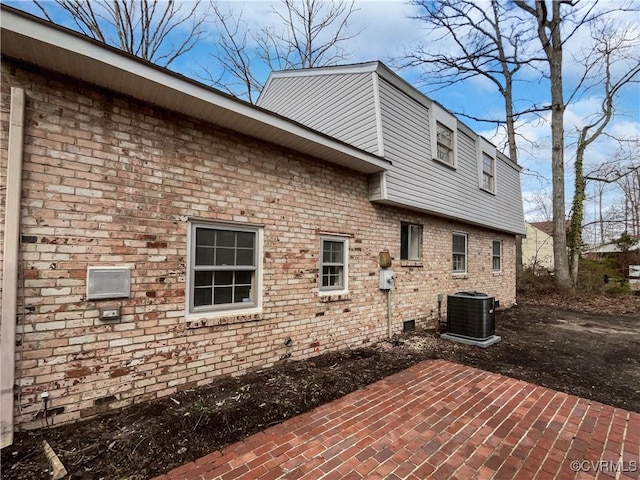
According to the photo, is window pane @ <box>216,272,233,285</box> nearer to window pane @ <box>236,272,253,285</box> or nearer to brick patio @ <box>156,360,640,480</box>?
window pane @ <box>236,272,253,285</box>

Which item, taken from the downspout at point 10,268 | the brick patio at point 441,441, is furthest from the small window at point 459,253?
the downspout at point 10,268

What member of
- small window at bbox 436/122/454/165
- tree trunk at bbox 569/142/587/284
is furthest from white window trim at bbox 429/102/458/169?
tree trunk at bbox 569/142/587/284

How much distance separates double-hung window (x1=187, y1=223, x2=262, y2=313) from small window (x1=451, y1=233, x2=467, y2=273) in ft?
21.1

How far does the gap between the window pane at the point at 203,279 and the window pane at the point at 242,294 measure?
0.40 metres

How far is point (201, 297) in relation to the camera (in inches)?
156

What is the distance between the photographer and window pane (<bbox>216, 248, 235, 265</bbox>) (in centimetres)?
412

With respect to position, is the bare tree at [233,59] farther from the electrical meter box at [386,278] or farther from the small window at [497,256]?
the small window at [497,256]

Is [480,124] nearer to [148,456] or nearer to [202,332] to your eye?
[202,332]

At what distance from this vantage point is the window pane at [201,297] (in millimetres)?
3906

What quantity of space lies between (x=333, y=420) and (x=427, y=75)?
14.8 metres

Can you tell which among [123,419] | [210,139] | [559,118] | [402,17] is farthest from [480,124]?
[123,419]

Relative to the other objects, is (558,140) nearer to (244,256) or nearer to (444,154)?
(444,154)

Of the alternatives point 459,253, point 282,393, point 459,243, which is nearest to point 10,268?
point 282,393

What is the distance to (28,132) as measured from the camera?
9.33ft
